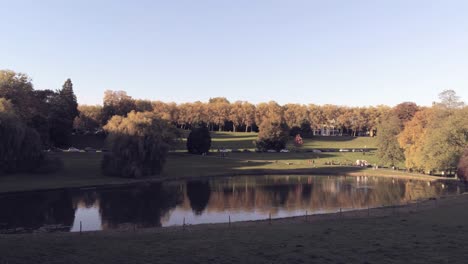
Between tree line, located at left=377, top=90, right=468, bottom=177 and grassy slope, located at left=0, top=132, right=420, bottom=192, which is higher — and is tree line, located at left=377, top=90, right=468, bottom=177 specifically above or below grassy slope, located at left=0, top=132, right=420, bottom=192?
above

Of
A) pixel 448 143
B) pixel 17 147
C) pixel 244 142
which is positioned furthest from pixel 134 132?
pixel 244 142

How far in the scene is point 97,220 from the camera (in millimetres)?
37344

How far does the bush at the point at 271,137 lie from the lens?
108838 mm

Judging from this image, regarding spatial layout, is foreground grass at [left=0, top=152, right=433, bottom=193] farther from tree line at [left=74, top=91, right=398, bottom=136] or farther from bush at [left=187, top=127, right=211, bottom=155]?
tree line at [left=74, top=91, right=398, bottom=136]

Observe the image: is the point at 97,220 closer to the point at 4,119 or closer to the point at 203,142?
the point at 4,119

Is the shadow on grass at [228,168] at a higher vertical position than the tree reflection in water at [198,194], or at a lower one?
higher

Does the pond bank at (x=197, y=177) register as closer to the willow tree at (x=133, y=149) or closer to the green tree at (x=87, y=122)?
the willow tree at (x=133, y=149)

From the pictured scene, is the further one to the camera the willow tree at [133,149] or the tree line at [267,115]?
the tree line at [267,115]

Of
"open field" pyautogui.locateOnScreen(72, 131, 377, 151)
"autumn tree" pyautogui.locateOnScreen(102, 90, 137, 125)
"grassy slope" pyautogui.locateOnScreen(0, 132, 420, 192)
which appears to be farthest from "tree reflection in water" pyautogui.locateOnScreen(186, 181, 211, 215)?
"autumn tree" pyautogui.locateOnScreen(102, 90, 137, 125)

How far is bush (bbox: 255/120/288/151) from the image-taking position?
109 metres

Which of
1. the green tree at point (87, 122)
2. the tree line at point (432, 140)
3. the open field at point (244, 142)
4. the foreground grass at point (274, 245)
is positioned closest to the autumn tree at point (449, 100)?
the tree line at point (432, 140)

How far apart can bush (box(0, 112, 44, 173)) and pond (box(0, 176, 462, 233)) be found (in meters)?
10.7

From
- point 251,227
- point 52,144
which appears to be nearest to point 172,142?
point 52,144

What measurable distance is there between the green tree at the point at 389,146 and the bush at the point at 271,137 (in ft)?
92.0
